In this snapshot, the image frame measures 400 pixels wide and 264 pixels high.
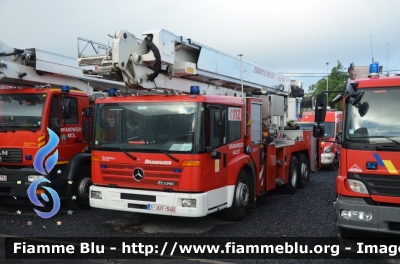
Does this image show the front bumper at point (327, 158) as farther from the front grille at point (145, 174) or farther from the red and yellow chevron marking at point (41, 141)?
the red and yellow chevron marking at point (41, 141)

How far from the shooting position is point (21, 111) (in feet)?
25.3

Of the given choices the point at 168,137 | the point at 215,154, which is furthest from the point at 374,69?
the point at 168,137

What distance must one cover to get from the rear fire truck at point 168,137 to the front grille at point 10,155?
4.37ft

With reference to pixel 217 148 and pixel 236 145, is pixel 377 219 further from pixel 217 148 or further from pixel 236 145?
pixel 236 145

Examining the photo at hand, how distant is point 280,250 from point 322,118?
6.77 ft

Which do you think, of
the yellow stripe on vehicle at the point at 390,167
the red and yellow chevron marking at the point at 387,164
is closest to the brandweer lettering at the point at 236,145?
the red and yellow chevron marking at the point at 387,164

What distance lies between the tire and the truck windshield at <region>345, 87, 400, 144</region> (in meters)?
5.36

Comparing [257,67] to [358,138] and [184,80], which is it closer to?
[184,80]

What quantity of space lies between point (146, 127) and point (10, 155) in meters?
3.15

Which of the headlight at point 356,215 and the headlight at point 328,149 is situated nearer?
the headlight at point 356,215

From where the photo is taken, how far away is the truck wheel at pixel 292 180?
32.4 feet

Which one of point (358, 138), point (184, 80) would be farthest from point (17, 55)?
point (358, 138)

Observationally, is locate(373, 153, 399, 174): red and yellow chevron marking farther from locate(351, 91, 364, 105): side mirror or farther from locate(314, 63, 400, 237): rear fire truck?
locate(351, 91, 364, 105): side mirror

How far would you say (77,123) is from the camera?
27.1ft
